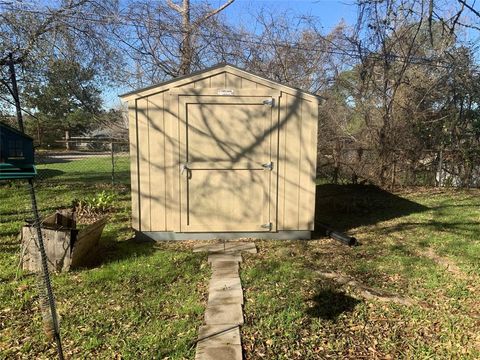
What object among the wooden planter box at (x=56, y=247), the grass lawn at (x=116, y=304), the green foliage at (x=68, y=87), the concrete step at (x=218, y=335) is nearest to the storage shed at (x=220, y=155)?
the grass lawn at (x=116, y=304)

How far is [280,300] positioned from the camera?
12.1ft

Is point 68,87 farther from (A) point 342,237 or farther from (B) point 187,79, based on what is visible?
(A) point 342,237

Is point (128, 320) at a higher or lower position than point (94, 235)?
lower

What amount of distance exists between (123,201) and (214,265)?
4.52 metres

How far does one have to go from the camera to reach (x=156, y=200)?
18.4 feet

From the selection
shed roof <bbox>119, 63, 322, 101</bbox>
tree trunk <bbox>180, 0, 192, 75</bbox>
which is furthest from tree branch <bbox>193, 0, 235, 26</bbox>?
shed roof <bbox>119, 63, 322, 101</bbox>

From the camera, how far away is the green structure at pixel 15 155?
202 centimetres

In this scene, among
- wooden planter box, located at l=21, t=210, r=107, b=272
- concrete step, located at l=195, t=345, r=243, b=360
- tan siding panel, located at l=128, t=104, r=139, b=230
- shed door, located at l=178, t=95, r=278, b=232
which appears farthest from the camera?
shed door, located at l=178, t=95, r=278, b=232

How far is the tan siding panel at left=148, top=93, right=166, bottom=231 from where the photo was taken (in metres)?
5.41

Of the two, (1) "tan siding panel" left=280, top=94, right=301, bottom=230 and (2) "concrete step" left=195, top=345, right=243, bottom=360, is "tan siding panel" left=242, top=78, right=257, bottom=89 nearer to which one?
(1) "tan siding panel" left=280, top=94, right=301, bottom=230

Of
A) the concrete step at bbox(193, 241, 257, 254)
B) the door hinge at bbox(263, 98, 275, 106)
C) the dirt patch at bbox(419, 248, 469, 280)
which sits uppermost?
the door hinge at bbox(263, 98, 275, 106)

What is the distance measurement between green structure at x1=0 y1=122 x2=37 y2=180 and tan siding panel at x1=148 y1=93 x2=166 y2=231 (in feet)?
10.8

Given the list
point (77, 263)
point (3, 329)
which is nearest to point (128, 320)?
point (3, 329)

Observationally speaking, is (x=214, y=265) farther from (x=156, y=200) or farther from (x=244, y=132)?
(x=244, y=132)
